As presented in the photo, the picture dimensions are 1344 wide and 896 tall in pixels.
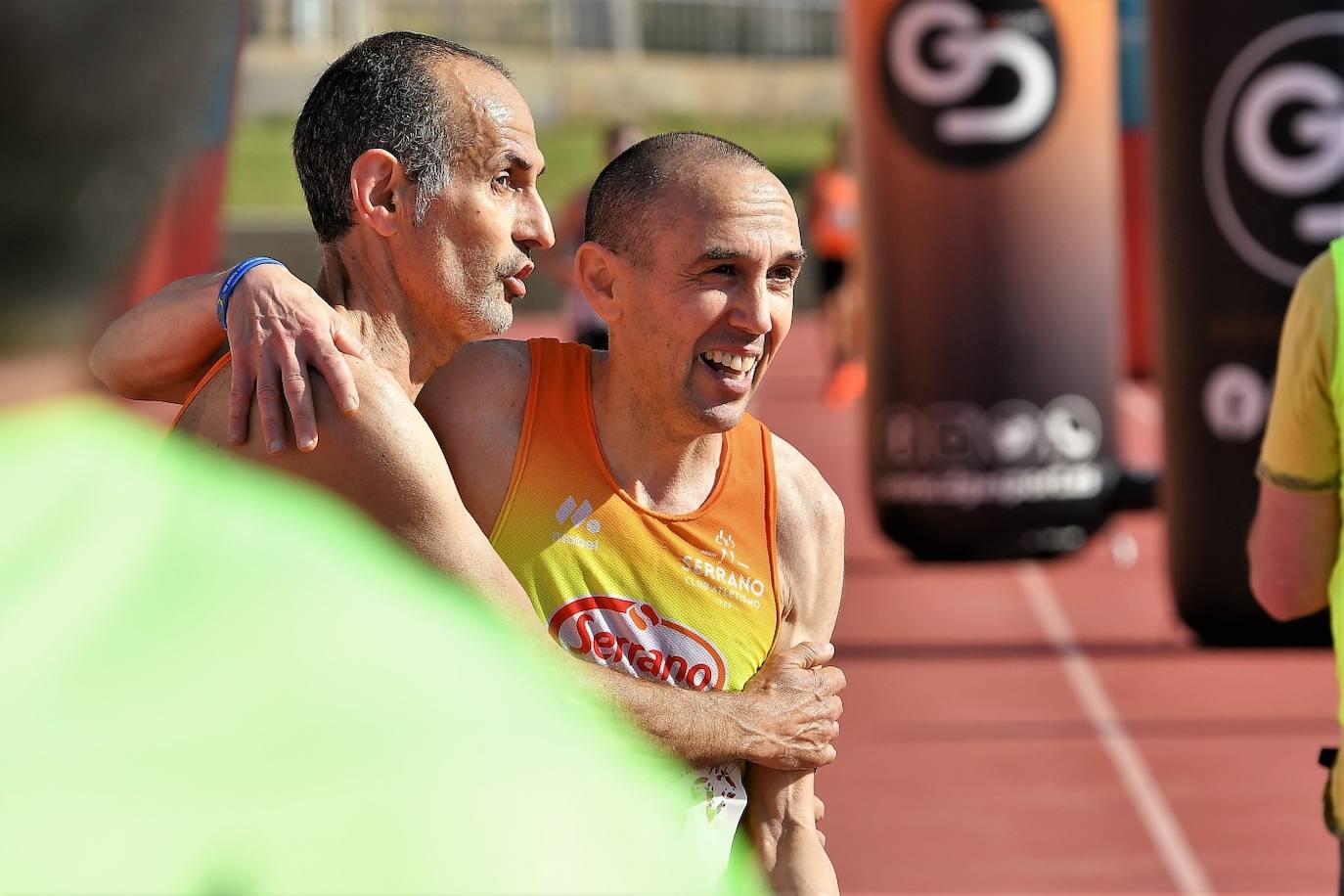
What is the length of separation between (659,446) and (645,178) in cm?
29

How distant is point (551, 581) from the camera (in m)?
1.92

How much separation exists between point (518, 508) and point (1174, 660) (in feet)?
19.1

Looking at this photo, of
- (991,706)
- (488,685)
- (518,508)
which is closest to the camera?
(488,685)

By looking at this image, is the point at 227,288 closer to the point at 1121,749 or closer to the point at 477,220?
the point at 477,220

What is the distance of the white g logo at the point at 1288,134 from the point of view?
595 cm

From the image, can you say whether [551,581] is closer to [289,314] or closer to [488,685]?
[289,314]

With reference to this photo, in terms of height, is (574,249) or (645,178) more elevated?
(645,178)

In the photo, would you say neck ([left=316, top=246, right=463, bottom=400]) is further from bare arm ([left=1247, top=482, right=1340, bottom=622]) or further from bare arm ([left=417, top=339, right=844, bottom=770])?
bare arm ([left=1247, top=482, right=1340, bottom=622])

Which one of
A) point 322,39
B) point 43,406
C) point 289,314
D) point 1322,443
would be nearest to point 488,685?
point 43,406

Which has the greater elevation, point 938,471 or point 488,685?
point 488,685

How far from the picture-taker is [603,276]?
2.04m

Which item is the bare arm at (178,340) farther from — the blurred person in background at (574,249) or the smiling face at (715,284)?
the blurred person in background at (574,249)

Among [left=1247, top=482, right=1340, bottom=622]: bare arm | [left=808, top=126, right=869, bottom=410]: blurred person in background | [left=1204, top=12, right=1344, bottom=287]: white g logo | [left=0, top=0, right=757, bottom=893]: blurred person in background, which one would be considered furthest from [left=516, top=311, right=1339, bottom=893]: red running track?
[left=808, top=126, right=869, bottom=410]: blurred person in background

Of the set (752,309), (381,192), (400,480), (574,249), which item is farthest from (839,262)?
(400,480)
